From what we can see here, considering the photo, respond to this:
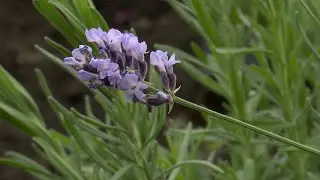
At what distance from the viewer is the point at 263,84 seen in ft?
3.34

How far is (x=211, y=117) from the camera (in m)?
0.92

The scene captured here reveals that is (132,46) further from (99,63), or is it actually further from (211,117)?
(211,117)

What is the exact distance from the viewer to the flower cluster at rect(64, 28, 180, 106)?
0.62m

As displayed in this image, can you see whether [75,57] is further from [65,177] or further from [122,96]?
[65,177]

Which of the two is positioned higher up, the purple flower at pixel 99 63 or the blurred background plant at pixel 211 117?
the purple flower at pixel 99 63

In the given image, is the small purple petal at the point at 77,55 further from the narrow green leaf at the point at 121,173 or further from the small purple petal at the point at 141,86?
the narrow green leaf at the point at 121,173

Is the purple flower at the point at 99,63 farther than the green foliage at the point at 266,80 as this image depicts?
No

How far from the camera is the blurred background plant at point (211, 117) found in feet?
2.69

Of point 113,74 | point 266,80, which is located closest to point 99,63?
point 113,74

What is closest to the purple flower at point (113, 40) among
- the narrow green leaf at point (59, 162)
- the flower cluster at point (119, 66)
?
the flower cluster at point (119, 66)

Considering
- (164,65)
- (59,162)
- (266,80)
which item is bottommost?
(266,80)

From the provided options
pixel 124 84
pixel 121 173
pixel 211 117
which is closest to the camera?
pixel 124 84

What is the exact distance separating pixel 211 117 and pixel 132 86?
1.02 ft

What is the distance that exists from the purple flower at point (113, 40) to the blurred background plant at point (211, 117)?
5.5 inches
